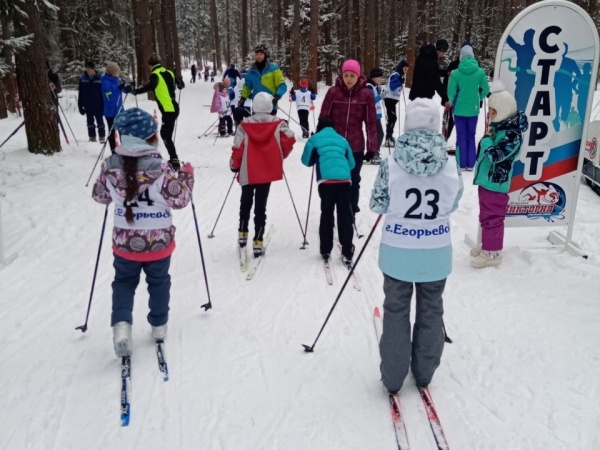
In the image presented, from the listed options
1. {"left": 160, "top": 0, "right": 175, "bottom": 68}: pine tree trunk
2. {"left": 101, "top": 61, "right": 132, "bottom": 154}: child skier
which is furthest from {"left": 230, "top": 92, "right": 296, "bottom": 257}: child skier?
{"left": 160, "top": 0, "right": 175, "bottom": 68}: pine tree trunk

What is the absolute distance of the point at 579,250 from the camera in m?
5.90

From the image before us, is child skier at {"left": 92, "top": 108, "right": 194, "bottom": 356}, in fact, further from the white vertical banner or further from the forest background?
the forest background

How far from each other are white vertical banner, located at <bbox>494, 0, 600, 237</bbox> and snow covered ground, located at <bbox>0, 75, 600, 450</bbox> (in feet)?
2.06

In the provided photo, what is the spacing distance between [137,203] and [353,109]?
361cm

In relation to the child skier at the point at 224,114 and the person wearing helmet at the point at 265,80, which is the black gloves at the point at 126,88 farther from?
the child skier at the point at 224,114

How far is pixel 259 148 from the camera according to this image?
5.91m

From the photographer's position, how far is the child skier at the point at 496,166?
521 cm

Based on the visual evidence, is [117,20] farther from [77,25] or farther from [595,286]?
[595,286]

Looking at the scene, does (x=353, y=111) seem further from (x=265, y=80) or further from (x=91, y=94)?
(x=91, y=94)

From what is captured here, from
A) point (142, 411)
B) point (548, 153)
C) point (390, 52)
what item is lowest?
point (142, 411)

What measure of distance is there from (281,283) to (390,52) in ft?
118

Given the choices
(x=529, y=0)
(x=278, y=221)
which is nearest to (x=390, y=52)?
(x=529, y=0)

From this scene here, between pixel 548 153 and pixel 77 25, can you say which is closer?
pixel 548 153

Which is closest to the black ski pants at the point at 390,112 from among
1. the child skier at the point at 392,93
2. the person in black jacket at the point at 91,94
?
the child skier at the point at 392,93
